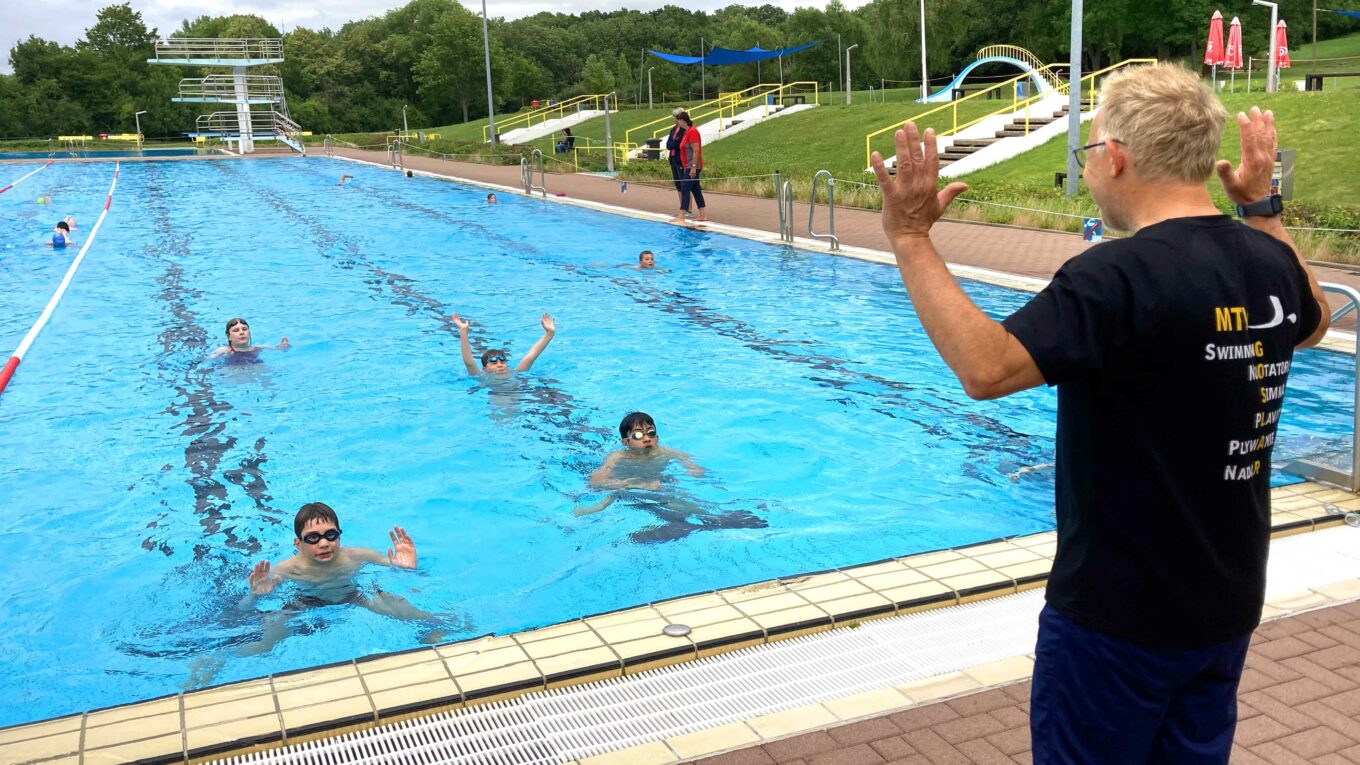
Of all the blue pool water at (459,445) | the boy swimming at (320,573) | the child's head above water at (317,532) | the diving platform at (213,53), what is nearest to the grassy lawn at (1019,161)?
the blue pool water at (459,445)

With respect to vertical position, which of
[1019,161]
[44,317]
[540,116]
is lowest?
[44,317]

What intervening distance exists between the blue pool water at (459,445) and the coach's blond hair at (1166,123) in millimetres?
4473

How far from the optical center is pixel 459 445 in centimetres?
865

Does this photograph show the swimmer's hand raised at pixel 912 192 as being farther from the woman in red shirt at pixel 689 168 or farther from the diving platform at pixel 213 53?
the diving platform at pixel 213 53

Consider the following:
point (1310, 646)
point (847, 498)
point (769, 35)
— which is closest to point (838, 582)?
point (1310, 646)

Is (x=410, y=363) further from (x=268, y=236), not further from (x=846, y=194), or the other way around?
(x=846, y=194)

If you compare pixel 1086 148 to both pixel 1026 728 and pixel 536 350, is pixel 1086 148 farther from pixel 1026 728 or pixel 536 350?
pixel 536 350

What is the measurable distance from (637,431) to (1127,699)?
5658mm

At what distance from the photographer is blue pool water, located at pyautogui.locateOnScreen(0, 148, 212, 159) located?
163 feet

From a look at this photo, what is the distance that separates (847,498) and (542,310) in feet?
22.4

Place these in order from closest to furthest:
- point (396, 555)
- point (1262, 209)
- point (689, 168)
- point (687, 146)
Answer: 1. point (1262, 209)
2. point (396, 555)
3. point (687, 146)
4. point (689, 168)

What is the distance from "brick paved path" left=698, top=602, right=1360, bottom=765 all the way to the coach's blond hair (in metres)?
2.04

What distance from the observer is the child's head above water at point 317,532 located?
5633 mm

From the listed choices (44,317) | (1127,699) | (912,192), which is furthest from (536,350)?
(1127,699)
